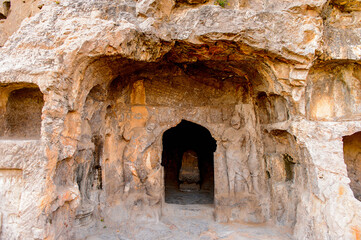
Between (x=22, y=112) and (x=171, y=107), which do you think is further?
(x=171, y=107)

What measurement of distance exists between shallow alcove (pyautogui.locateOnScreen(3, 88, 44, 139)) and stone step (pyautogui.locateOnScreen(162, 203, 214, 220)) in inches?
127

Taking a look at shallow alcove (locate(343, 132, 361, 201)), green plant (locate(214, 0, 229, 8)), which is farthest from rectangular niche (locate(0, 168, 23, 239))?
shallow alcove (locate(343, 132, 361, 201))

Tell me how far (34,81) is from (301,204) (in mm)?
4703

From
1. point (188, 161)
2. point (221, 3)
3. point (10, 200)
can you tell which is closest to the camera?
point (10, 200)

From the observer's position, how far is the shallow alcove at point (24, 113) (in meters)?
4.09

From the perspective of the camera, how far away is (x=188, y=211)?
595 centimetres

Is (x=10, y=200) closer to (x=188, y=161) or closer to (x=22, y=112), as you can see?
(x=22, y=112)

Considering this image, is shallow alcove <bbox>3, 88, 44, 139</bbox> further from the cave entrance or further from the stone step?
the cave entrance

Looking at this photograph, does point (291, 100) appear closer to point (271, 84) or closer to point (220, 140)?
point (271, 84)

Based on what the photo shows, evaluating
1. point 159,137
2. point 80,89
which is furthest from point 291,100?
point 80,89

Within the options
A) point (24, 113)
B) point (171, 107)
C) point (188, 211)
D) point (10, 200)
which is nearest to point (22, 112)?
point (24, 113)

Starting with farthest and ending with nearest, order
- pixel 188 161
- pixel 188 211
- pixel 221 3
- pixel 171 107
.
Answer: pixel 188 161 → pixel 171 107 → pixel 188 211 → pixel 221 3

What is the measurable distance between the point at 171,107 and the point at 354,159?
12.8ft

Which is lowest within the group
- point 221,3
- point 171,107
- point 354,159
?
point 354,159
